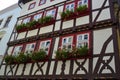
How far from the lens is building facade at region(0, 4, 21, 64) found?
1561 centimetres

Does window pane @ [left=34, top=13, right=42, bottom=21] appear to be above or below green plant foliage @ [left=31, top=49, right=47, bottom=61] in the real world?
above

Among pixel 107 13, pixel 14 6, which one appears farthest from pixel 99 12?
pixel 14 6

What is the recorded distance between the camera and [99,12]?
10703 millimetres

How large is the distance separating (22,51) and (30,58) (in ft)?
5.39

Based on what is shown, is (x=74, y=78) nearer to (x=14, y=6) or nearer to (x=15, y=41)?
(x=15, y=41)

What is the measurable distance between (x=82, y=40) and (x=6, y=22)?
10201 millimetres

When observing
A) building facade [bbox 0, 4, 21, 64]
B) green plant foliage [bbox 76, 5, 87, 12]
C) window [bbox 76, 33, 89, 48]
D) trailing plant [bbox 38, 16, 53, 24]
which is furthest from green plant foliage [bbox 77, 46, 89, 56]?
building facade [bbox 0, 4, 21, 64]

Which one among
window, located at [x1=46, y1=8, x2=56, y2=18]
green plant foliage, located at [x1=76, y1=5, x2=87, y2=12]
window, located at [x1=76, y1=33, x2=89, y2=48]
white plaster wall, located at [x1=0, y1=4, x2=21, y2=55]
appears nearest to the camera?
window, located at [x1=76, y1=33, x2=89, y2=48]

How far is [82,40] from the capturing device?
10305 mm

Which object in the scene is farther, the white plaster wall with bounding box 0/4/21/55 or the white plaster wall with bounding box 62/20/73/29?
the white plaster wall with bounding box 0/4/21/55

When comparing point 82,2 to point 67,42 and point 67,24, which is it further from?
point 67,42

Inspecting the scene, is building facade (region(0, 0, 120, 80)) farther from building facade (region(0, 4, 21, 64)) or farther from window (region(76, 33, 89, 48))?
building facade (region(0, 4, 21, 64))

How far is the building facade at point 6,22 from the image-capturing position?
1561 centimetres

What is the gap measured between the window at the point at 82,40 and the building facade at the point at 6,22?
721 centimetres
